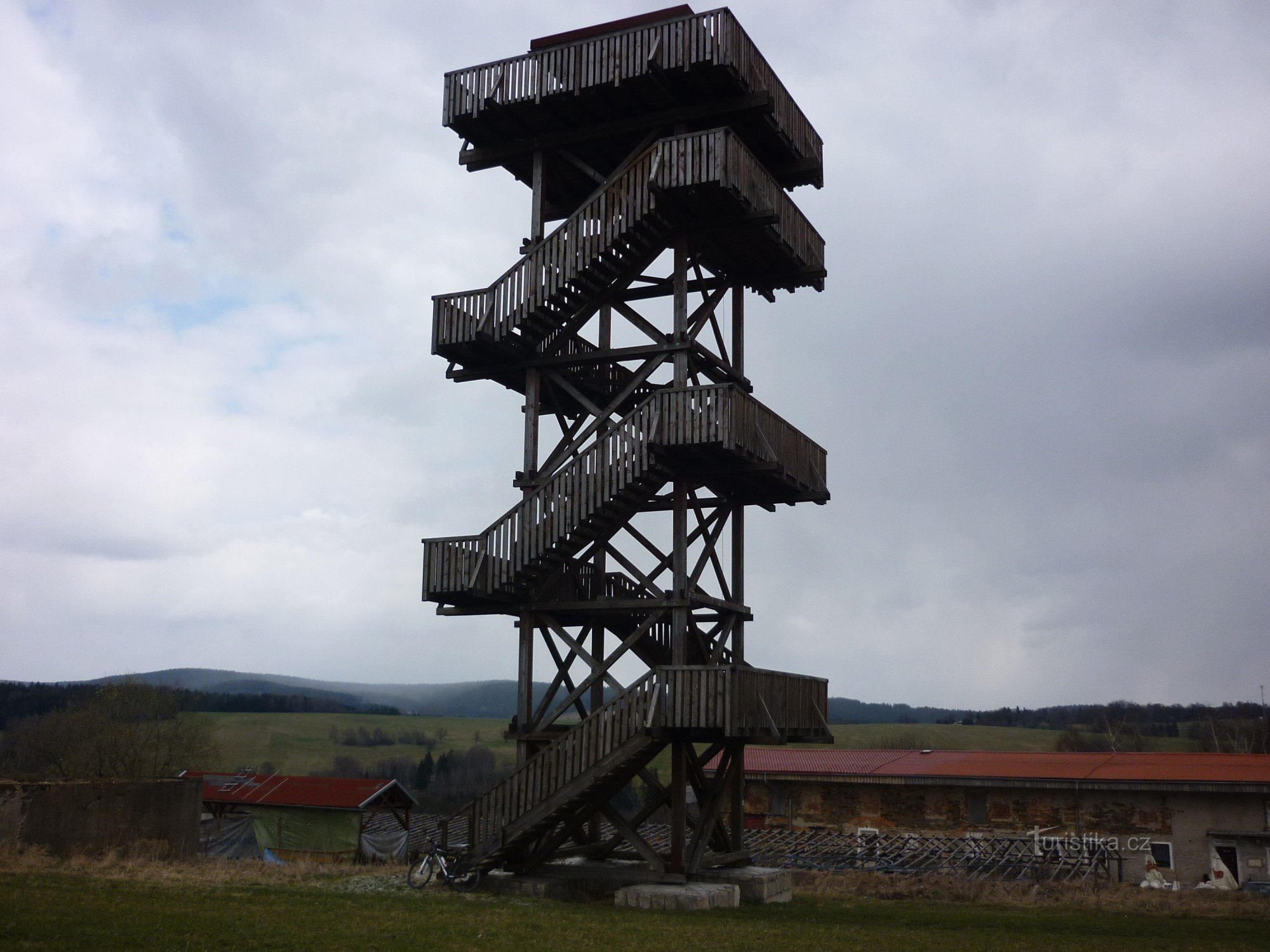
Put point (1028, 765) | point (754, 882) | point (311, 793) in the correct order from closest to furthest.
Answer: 1. point (754, 882)
2. point (1028, 765)
3. point (311, 793)

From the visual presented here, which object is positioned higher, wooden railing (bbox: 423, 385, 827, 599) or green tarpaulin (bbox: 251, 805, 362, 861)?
wooden railing (bbox: 423, 385, 827, 599)

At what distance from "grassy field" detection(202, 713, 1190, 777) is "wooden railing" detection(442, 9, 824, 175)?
199 ft

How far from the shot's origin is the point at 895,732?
102 meters

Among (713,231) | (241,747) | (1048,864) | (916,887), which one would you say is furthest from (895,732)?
(713,231)

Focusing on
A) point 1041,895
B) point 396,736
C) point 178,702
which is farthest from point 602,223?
point 396,736

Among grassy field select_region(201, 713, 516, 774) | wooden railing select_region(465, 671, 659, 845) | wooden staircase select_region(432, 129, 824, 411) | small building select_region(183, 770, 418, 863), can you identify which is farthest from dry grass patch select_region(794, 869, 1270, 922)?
grassy field select_region(201, 713, 516, 774)

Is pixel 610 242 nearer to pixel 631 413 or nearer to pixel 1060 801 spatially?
pixel 631 413

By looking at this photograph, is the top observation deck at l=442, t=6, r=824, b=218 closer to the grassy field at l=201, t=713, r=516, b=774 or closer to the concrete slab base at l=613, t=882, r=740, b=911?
the concrete slab base at l=613, t=882, r=740, b=911

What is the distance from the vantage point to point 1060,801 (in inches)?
1345

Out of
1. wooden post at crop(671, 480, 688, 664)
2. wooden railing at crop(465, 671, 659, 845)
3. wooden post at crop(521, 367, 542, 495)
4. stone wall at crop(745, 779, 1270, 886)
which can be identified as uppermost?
wooden post at crop(521, 367, 542, 495)

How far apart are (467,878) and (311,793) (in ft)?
81.4

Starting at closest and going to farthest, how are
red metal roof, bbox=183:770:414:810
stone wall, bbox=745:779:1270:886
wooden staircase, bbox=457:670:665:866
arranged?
wooden staircase, bbox=457:670:665:866
stone wall, bbox=745:779:1270:886
red metal roof, bbox=183:770:414:810

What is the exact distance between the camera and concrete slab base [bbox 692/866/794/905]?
2086cm

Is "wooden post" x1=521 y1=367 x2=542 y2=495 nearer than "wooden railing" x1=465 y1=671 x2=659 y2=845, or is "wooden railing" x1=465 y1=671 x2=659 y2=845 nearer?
"wooden railing" x1=465 y1=671 x2=659 y2=845
